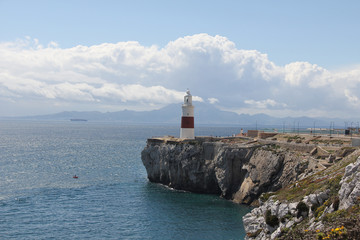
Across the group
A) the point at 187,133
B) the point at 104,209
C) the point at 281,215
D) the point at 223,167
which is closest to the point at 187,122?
the point at 187,133

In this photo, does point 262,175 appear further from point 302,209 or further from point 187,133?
point 302,209

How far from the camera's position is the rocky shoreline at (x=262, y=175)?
27.1m

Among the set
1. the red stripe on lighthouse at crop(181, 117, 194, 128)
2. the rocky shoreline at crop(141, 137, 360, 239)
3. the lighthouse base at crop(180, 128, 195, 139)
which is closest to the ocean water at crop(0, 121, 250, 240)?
the rocky shoreline at crop(141, 137, 360, 239)

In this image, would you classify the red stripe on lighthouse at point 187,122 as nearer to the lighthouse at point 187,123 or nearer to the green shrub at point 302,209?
the lighthouse at point 187,123

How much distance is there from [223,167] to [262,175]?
9249 millimetres

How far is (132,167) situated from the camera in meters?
98.8

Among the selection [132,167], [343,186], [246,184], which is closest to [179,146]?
[246,184]

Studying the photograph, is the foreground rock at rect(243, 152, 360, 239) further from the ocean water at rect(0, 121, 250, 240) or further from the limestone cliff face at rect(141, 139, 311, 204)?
the limestone cliff face at rect(141, 139, 311, 204)

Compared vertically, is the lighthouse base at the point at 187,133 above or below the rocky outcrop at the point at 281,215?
above

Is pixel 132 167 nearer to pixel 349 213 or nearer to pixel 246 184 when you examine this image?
pixel 246 184

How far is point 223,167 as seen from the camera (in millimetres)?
67812

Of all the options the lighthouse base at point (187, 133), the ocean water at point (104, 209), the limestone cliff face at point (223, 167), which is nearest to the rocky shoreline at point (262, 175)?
the limestone cliff face at point (223, 167)

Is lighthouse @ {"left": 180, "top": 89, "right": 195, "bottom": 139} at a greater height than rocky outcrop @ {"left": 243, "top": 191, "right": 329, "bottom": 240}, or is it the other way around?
lighthouse @ {"left": 180, "top": 89, "right": 195, "bottom": 139}

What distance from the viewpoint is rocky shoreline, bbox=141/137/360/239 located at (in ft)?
89.0
